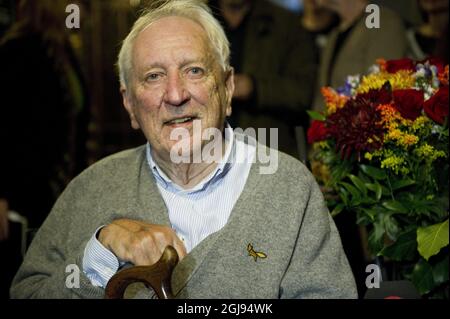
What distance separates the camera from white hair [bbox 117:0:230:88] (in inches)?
55.4

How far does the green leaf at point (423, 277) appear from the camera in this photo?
152 cm

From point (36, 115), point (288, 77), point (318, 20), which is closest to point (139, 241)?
point (36, 115)

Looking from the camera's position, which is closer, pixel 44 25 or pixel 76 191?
pixel 76 191

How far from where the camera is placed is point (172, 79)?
1.36 m

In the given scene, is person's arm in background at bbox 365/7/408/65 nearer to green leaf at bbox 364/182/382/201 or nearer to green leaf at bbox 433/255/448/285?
green leaf at bbox 364/182/382/201

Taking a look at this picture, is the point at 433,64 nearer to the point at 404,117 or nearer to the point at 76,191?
the point at 404,117

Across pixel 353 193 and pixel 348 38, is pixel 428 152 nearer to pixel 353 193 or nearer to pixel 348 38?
pixel 353 193

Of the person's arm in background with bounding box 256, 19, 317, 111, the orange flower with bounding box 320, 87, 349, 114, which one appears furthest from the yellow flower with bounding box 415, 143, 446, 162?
the person's arm in background with bounding box 256, 19, 317, 111

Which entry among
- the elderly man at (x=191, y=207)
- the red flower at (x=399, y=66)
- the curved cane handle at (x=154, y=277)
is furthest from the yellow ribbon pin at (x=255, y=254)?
the red flower at (x=399, y=66)

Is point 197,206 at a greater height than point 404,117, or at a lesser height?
lesser

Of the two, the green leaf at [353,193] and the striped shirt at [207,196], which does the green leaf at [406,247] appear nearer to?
the green leaf at [353,193]
